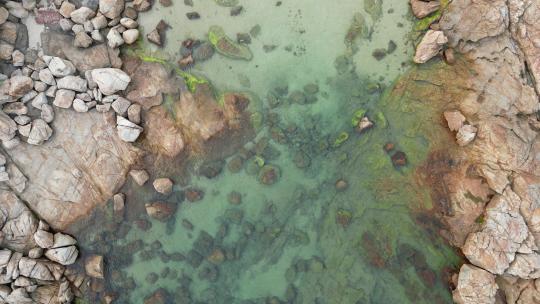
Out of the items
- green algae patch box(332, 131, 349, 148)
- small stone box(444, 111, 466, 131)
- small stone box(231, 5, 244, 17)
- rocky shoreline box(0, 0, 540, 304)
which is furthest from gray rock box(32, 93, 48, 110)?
small stone box(444, 111, 466, 131)

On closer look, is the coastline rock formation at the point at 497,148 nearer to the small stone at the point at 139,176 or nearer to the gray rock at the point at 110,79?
the small stone at the point at 139,176

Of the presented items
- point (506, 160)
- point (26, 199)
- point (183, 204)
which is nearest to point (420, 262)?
point (506, 160)

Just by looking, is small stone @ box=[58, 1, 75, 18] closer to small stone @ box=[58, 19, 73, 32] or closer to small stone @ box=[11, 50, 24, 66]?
small stone @ box=[58, 19, 73, 32]

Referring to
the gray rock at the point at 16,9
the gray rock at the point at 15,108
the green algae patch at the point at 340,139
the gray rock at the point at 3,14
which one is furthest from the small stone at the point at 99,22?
the green algae patch at the point at 340,139

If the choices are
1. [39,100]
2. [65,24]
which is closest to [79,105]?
[39,100]

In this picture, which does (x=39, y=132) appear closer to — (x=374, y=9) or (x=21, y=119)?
(x=21, y=119)

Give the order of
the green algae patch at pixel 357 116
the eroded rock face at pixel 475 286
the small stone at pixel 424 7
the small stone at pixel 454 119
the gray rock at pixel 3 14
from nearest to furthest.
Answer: the eroded rock face at pixel 475 286 < the small stone at pixel 454 119 < the small stone at pixel 424 7 < the gray rock at pixel 3 14 < the green algae patch at pixel 357 116

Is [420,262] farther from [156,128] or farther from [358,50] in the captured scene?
[156,128]
